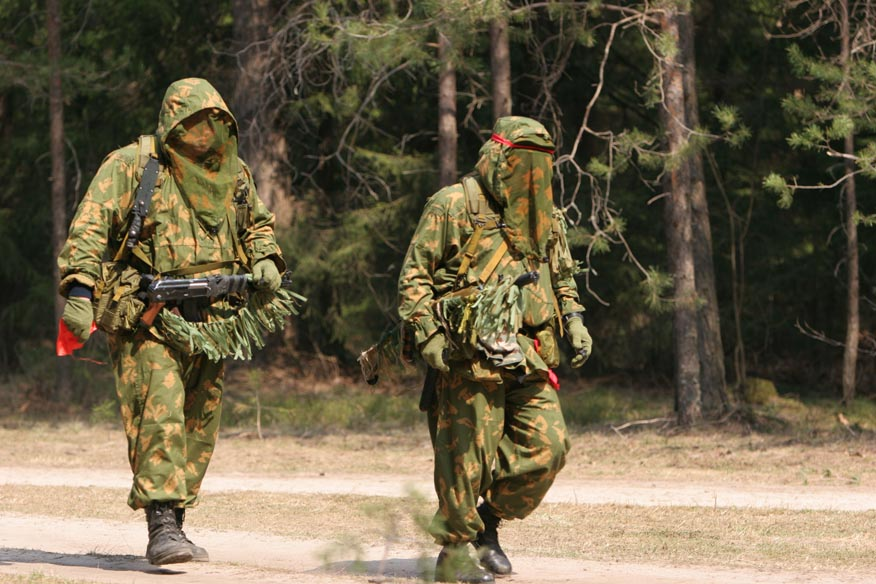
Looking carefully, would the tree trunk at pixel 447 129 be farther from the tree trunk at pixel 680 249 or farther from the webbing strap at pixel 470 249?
the webbing strap at pixel 470 249

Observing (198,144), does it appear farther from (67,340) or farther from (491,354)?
(491,354)

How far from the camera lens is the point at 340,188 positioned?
22797mm

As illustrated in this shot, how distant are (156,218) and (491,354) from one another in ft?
5.90

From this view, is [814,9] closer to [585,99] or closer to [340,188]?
[585,99]

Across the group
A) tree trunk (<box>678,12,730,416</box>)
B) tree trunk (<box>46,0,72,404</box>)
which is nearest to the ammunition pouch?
tree trunk (<box>678,12,730,416</box>)

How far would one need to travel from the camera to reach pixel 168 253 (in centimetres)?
697

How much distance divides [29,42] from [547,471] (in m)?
17.3

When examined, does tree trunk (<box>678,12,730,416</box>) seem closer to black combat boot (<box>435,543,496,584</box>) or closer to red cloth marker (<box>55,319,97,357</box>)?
black combat boot (<box>435,543,496,584</box>)

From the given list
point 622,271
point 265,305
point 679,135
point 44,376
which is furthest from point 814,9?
point 44,376

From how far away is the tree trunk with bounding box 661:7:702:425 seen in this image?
1470 centimetres

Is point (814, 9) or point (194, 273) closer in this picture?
point (194, 273)

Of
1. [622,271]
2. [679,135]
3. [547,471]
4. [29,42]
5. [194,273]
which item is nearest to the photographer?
[547,471]

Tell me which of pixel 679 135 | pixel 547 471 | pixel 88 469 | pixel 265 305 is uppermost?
pixel 679 135

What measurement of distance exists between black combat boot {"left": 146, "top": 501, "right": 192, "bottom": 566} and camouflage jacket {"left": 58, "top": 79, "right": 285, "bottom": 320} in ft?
3.75
